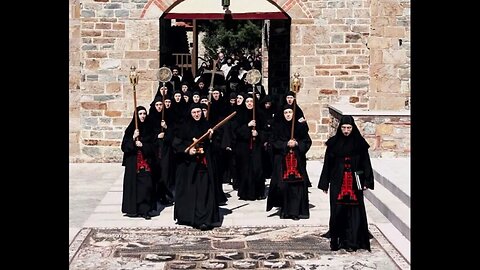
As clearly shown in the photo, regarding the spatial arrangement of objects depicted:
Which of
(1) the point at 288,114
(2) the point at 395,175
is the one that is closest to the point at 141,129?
(1) the point at 288,114

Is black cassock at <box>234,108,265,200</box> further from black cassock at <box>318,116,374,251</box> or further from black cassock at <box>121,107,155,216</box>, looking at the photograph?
black cassock at <box>318,116,374,251</box>

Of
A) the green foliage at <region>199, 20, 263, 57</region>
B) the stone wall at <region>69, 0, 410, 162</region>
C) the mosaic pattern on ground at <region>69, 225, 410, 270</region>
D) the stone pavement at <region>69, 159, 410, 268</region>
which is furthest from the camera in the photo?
the green foliage at <region>199, 20, 263, 57</region>

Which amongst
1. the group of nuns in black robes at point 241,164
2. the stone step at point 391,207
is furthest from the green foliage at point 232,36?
the stone step at point 391,207

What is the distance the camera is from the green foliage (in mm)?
35750

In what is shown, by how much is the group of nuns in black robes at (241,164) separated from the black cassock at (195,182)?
1cm

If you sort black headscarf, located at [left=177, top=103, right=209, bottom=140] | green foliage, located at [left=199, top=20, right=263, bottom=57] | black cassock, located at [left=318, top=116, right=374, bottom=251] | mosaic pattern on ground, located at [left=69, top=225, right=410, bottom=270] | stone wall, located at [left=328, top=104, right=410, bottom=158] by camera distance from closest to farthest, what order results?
mosaic pattern on ground, located at [left=69, top=225, right=410, bottom=270] < black cassock, located at [left=318, top=116, right=374, bottom=251] < black headscarf, located at [left=177, top=103, right=209, bottom=140] < stone wall, located at [left=328, top=104, right=410, bottom=158] < green foliage, located at [left=199, top=20, right=263, bottom=57]

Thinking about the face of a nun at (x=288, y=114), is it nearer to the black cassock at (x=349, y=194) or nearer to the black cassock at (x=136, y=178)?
the black cassock at (x=349, y=194)

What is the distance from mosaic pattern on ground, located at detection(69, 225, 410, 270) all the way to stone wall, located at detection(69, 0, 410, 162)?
6.09 metres

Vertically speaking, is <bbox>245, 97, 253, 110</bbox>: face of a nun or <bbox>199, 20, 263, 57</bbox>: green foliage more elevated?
<bbox>199, 20, 263, 57</bbox>: green foliage

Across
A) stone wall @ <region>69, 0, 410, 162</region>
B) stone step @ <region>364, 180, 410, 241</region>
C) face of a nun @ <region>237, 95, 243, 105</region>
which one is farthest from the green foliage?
stone step @ <region>364, 180, 410, 241</region>

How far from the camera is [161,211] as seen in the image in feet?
38.0

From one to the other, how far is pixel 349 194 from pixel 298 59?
741 centimetres

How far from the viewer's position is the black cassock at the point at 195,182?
10211mm
